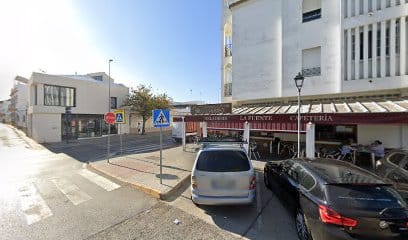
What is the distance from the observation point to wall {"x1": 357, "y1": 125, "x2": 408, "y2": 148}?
37.1 ft

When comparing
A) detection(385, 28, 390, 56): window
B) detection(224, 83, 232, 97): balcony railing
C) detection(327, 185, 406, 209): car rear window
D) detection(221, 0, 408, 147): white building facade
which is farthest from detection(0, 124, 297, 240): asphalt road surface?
detection(224, 83, 232, 97): balcony railing

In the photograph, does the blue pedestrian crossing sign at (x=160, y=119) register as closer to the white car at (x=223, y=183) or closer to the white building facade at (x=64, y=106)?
the white car at (x=223, y=183)

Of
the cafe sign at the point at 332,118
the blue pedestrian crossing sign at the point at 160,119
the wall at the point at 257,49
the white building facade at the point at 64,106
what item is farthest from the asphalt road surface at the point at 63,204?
the white building facade at the point at 64,106

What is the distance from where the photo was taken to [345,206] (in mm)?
3506

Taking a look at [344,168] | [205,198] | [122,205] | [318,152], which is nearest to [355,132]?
[318,152]

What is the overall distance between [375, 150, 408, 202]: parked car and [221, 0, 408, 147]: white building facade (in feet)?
9.40

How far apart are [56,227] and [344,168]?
6.08 meters

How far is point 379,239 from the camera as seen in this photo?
10.8 feet

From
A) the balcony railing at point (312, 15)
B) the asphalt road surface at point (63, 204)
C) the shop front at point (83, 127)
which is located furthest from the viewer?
the shop front at point (83, 127)

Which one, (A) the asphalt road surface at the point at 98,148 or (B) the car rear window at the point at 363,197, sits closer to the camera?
(B) the car rear window at the point at 363,197

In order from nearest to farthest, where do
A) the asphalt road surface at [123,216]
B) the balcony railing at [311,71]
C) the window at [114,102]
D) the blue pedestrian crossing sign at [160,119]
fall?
the asphalt road surface at [123,216]
the blue pedestrian crossing sign at [160,119]
the balcony railing at [311,71]
the window at [114,102]

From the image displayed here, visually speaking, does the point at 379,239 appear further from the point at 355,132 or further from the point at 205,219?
the point at 355,132

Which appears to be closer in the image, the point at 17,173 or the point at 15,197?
the point at 15,197

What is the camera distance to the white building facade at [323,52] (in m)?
11.0
